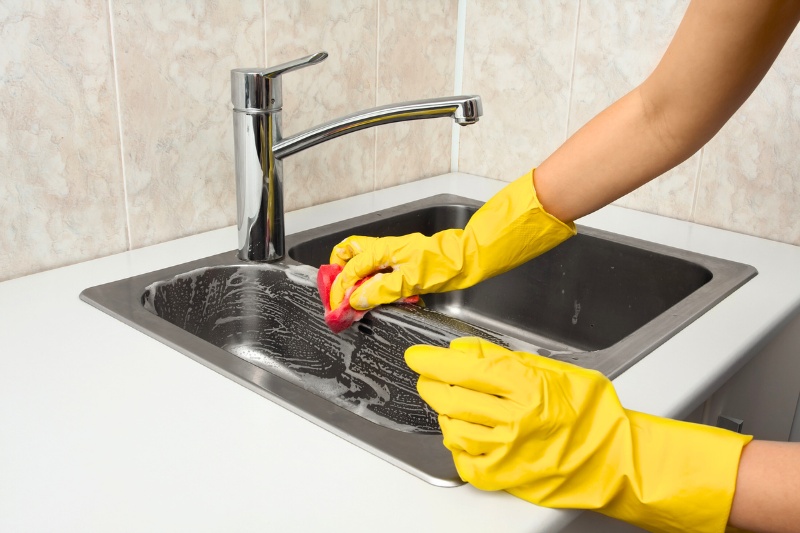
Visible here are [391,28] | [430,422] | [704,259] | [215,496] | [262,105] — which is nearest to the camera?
[215,496]

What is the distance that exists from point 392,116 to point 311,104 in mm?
369

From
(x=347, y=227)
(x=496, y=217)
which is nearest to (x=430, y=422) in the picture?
(x=496, y=217)

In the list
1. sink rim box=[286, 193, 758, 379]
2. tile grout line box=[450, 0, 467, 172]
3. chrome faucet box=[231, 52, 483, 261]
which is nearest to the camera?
sink rim box=[286, 193, 758, 379]

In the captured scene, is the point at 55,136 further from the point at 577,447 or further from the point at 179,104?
the point at 577,447

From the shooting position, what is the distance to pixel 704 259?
47.4 inches

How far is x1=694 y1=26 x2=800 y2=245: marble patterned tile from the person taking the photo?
126 cm

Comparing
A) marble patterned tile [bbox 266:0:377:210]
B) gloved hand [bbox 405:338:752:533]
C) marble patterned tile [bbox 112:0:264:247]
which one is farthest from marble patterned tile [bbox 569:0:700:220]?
gloved hand [bbox 405:338:752:533]

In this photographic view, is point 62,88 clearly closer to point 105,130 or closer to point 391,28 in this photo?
point 105,130

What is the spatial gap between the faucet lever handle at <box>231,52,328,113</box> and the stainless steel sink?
9.0 inches

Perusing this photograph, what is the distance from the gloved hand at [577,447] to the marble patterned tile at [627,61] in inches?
32.3

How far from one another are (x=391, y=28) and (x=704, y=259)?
697mm

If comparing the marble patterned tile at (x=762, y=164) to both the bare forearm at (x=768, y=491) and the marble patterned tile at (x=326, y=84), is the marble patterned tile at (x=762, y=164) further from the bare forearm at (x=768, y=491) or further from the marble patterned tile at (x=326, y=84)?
the bare forearm at (x=768, y=491)

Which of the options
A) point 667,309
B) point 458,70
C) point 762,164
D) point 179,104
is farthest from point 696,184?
point 179,104

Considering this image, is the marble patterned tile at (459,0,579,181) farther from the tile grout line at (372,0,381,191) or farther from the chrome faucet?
the chrome faucet
